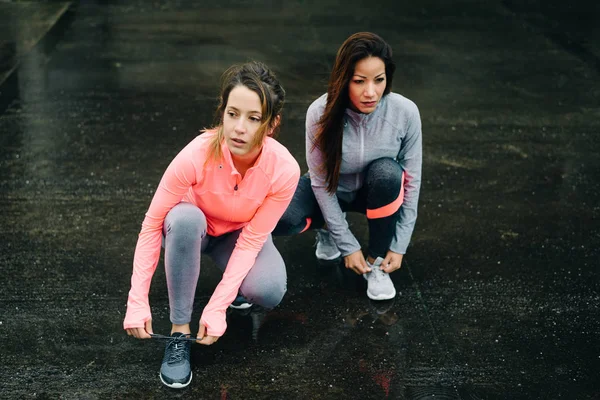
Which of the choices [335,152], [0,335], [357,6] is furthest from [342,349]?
[357,6]

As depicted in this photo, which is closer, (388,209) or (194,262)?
(194,262)

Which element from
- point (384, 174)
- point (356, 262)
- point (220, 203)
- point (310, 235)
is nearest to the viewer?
point (220, 203)

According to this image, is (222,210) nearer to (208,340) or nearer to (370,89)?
(208,340)

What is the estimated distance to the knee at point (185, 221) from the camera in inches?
109

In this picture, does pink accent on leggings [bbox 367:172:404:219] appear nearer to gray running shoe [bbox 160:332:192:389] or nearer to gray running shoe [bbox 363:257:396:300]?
gray running shoe [bbox 363:257:396:300]

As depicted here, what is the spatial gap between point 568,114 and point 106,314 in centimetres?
374

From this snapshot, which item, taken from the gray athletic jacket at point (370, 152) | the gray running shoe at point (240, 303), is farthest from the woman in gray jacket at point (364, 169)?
the gray running shoe at point (240, 303)

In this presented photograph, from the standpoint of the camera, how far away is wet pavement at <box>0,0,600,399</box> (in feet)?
9.59

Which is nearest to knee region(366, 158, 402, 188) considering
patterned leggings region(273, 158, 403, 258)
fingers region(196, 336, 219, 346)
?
patterned leggings region(273, 158, 403, 258)

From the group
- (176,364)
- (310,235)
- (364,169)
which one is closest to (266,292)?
(176,364)

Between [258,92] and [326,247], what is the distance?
3.89 ft

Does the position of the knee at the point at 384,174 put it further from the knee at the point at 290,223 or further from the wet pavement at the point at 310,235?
the wet pavement at the point at 310,235

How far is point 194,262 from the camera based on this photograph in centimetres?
283

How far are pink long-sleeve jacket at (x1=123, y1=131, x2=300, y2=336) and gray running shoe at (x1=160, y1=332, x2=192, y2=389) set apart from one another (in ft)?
0.44
